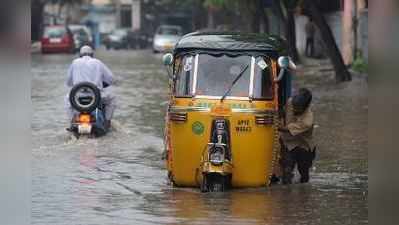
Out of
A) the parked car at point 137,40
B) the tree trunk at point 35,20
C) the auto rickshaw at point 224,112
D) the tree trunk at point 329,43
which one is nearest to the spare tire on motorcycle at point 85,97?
the tree trunk at point 35,20

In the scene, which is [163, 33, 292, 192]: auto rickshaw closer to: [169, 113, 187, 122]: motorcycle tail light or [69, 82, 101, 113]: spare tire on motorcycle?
[169, 113, 187, 122]: motorcycle tail light

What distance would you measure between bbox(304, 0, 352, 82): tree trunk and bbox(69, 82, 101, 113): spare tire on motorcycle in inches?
556

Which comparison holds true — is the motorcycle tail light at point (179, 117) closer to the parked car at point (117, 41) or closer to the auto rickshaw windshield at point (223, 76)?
the auto rickshaw windshield at point (223, 76)

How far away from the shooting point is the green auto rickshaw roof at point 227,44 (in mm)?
12281

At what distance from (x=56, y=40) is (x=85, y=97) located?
3969 centimetres

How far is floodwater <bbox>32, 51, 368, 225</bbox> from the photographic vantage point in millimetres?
10656

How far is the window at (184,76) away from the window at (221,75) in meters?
0.10

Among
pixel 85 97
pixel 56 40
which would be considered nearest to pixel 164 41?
pixel 56 40

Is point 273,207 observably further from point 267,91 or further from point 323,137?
→ point 323,137

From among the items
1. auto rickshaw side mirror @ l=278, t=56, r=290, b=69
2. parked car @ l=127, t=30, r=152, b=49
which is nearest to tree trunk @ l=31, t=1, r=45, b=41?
auto rickshaw side mirror @ l=278, t=56, r=290, b=69

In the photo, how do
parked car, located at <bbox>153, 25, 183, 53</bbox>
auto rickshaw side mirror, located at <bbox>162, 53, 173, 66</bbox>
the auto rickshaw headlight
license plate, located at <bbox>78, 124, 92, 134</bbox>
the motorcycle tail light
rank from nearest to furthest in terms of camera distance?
the auto rickshaw headlight
the motorcycle tail light
auto rickshaw side mirror, located at <bbox>162, 53, 173, 66</bbox>
license plate, located at <bbox>78, 124, 92, 134</bbox>
parked car, located at <bbox>153, 25, 183, 53</bbox>

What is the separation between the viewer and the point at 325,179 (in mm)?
13492
